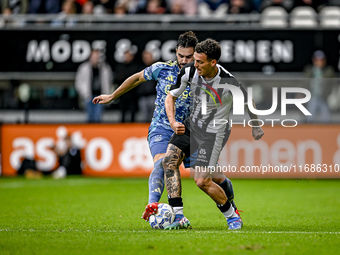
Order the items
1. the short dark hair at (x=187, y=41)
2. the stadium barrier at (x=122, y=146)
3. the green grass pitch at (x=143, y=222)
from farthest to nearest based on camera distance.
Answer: the stadium barrier at (x=122, y=146) → the short dark hair at (x=187, y=41) → the green grass pitch at (x=143, y=222)

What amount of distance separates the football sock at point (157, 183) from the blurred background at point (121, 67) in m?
8.21

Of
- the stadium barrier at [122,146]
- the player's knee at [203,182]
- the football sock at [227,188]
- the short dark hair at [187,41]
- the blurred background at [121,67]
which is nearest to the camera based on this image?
the player's knee at [203,182]

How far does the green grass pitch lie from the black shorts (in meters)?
0.84

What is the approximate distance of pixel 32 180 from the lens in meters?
16.0

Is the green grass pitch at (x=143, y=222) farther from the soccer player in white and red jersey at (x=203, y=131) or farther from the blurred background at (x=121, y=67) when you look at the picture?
the blurred background at (x=121, y=67)

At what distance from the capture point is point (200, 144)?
24.9ft

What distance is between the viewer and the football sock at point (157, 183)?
785 cm

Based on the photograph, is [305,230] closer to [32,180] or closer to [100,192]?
[100,192]

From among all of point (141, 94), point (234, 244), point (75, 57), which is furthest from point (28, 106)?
point (234, 244)

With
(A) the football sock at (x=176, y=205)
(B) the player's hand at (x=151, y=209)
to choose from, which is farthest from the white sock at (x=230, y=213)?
(B) the player's hand at (x=151, y=209)

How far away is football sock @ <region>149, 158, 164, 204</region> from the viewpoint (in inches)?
309

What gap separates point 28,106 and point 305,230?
10.7 metres

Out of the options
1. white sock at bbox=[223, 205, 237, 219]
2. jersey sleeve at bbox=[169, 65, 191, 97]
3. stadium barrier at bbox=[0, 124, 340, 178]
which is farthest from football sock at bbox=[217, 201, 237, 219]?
stadium barrier at bbox=[0, 124, 340, 178]

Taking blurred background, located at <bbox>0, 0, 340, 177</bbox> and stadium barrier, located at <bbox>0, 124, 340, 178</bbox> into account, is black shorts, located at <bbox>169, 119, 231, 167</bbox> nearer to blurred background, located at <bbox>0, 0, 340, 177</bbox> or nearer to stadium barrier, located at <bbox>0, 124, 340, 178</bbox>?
stadium barrier, located at <bbox>0, 124, 340, 178</bbox>
